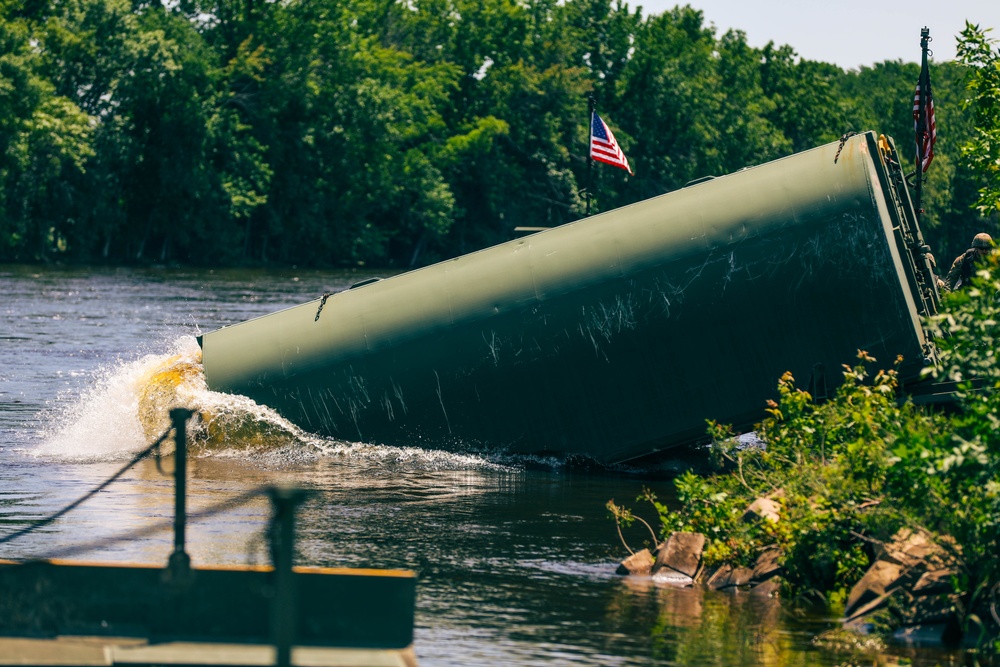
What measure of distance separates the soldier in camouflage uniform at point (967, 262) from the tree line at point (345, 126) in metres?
44.4

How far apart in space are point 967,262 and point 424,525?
7192mm

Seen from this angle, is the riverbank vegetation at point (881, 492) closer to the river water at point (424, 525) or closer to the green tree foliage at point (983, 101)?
the river water at point (424, 525)

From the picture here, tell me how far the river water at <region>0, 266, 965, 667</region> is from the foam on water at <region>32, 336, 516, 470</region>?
2 cm

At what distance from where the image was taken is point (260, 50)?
3135 inches

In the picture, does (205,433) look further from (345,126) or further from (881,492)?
(345,126)

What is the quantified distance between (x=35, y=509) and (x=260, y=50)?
68.0 m

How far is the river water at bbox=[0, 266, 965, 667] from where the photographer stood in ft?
32.7

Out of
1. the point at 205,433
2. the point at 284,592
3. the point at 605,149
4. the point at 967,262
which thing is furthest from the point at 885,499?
the point at 605,149

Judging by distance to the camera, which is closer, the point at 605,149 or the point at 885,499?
the point at 885,499

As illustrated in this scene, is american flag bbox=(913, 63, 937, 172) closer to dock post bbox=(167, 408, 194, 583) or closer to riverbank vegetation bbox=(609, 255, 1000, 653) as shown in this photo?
riverbank vegetation bbox=(609, 255, 1000, 653)

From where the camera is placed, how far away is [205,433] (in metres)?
18.0

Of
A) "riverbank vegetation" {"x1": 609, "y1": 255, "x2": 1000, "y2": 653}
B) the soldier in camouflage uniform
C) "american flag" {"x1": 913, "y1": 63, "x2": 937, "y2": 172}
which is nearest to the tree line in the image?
"american flag" {"x1": 913, "y1": 63, "x2": 937, "y2": 172}

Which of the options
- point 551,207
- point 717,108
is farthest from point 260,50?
point 717,108

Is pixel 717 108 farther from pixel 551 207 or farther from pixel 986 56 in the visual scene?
pixel 986 56
